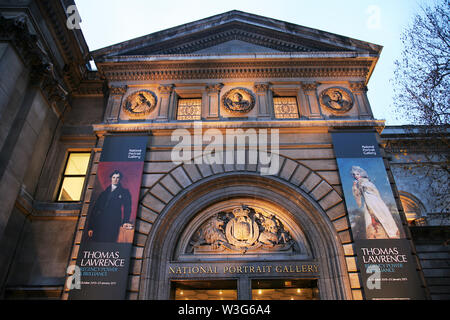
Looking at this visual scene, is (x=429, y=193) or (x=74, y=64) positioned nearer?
(x=74, y=64)

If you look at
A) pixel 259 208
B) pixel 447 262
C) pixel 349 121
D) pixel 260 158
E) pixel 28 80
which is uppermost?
pixel 28 80

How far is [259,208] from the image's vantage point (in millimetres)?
14039

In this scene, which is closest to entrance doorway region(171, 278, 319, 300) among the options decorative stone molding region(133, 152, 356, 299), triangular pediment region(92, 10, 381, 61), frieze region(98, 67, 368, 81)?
decorative stone molding region(133, 152, 356, 299)

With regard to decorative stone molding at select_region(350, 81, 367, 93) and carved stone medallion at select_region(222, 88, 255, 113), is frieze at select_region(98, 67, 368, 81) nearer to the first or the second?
decorative stone molding at select_region(350, 81, 367, 93)

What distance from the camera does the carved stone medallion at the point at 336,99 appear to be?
50.6 ft

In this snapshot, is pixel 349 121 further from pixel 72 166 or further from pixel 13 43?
pixel 13 43

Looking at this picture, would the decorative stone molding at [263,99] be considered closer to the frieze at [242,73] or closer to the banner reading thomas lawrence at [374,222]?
the frieze at [242,73]

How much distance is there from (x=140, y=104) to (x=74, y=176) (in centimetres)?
493

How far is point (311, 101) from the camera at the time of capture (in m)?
15.7

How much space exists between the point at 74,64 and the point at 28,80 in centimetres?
325

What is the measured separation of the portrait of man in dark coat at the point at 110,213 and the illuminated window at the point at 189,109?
470 centimetres

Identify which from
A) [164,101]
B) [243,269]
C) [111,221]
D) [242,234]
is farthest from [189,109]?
[243,269]

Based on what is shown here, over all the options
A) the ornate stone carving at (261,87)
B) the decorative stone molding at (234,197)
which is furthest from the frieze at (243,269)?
the ornate stone carving at (261,87)
